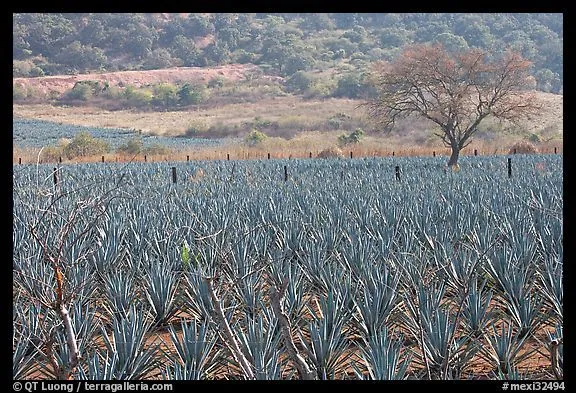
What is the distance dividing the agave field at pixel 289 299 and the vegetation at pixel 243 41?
6570 cm

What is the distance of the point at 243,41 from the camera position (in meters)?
85.8

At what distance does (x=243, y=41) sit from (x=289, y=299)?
275ft

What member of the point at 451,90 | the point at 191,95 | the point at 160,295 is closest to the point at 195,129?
the point at 191,95

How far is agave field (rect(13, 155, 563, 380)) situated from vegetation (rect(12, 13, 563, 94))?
216ft

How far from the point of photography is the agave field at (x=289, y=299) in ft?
11.7

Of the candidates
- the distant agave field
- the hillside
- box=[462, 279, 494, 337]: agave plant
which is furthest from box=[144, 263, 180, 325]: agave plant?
the hillside

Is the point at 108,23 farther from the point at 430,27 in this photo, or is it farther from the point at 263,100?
the point at 430,27

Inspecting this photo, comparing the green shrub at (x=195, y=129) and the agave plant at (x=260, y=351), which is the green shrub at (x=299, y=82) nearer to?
the green shrub at (x=195, y=129)

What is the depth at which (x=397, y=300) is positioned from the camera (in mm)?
4977

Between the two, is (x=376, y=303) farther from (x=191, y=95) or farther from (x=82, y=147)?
(x=191, y=95)

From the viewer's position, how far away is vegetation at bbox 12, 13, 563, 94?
7306cm

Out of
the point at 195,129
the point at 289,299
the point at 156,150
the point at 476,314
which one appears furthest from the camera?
the point at 195,129

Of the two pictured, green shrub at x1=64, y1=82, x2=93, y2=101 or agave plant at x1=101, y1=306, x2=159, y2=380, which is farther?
green shrub at x1=64, y1=82, x2=93, y2=101

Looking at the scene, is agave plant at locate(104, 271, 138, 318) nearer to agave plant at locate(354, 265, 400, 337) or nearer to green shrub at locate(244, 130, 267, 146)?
agave plant at locate(354, 265, 400, 337)
